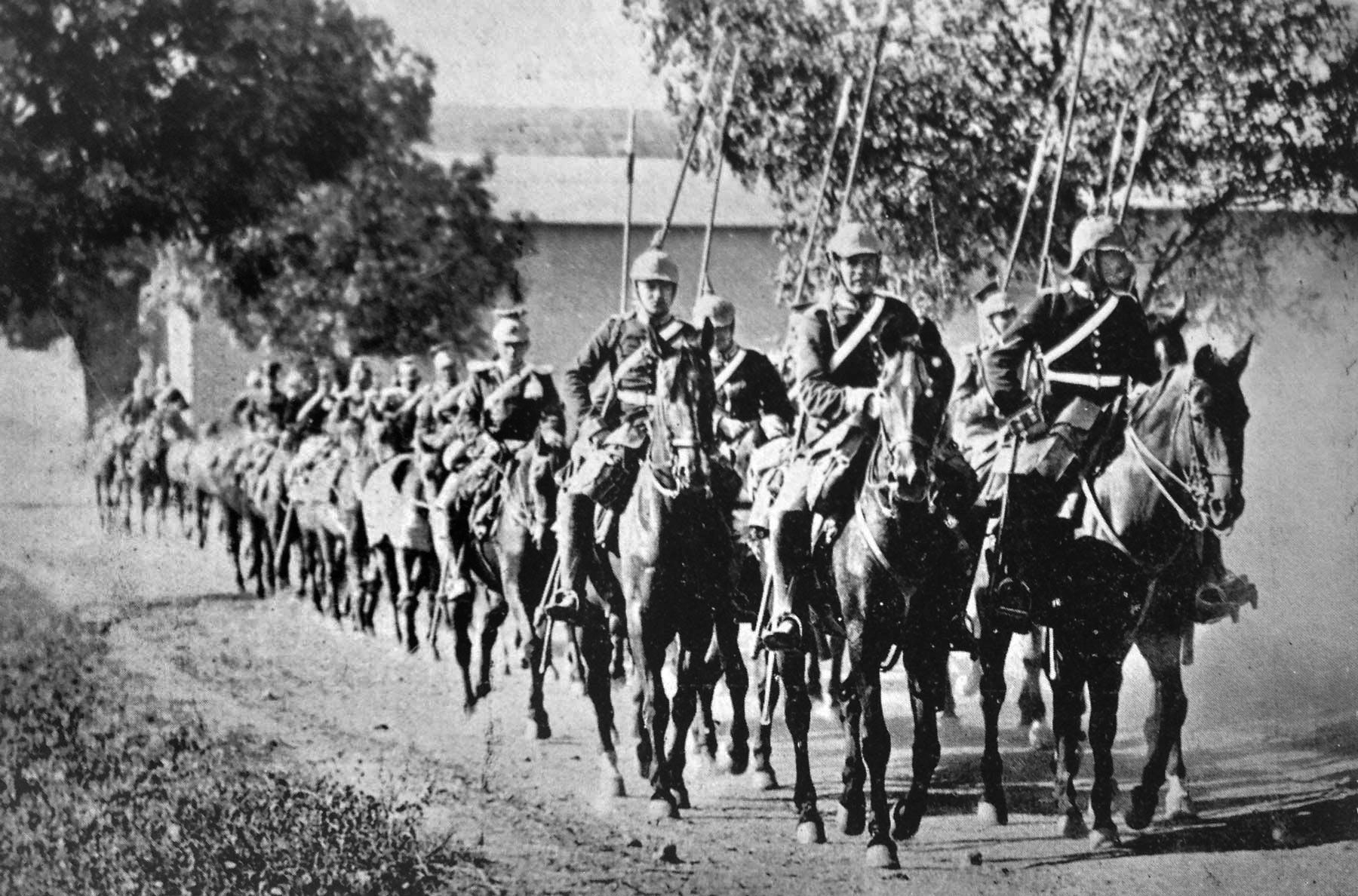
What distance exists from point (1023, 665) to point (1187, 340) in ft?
7.17

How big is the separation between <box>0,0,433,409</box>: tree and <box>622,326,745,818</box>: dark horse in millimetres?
2572

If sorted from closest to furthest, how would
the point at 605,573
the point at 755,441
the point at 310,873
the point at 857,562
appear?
the point at 857,562 < the point at 310,873 < the point at 605,573 < the point at 755,441

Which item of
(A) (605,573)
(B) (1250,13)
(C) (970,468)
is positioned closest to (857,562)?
(C) (970,468)

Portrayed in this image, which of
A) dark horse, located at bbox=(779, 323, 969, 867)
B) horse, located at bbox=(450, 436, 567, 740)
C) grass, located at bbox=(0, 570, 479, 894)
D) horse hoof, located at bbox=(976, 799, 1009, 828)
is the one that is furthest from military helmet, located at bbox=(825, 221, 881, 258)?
grass, located at bbox=(0, 570, 479, 894)

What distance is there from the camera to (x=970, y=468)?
7457 mm

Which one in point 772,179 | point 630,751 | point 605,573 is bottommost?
point 630,751

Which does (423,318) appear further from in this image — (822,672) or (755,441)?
(822,672)

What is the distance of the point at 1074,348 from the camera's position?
301 inches

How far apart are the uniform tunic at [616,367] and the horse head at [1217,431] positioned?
106 inches

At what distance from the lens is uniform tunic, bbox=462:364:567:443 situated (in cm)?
909

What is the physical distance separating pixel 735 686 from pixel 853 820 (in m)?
1.22

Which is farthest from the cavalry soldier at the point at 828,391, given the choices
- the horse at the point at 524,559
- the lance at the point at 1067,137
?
the horse at the point at 524,559

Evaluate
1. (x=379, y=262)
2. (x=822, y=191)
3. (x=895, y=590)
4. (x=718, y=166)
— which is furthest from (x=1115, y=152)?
(x=379, y=262)

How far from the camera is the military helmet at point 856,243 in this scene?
759 cm
